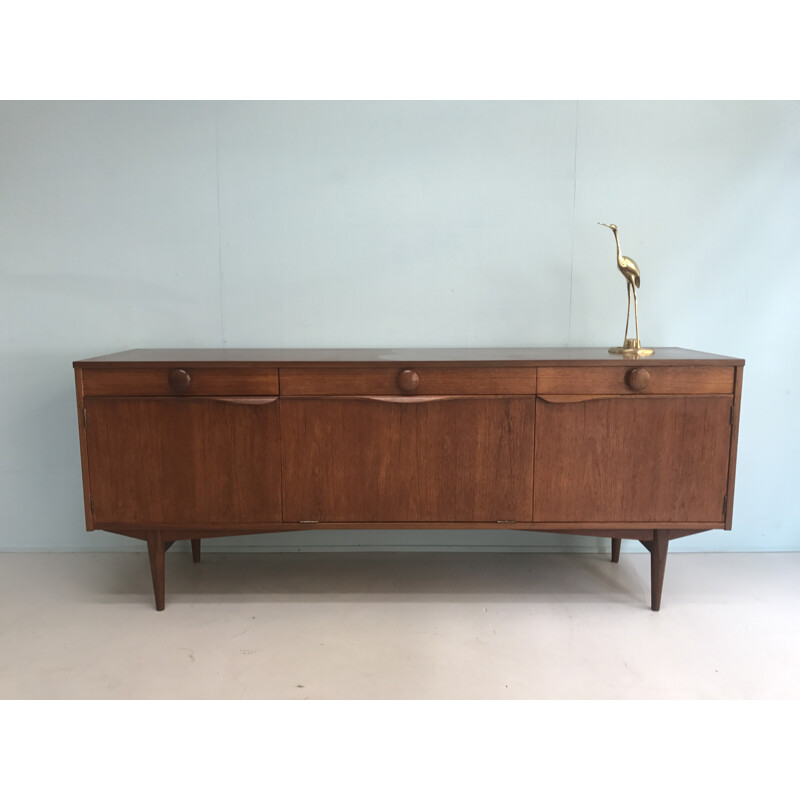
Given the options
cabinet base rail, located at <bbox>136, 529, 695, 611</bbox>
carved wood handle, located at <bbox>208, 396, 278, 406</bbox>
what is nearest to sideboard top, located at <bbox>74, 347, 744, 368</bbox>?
carved wood handle, located at <bbox>208, 396, 278, 406</bbox>

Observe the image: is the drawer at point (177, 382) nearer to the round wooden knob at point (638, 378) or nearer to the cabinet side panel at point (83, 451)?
the cabinet side panel at point (83, 451)

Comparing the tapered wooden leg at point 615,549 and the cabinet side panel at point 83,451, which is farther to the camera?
the tapered wooden leg at point 615,549

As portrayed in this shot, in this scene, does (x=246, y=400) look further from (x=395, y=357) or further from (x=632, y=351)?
(x=632, y=351)

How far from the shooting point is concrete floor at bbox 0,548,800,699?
1.99 m

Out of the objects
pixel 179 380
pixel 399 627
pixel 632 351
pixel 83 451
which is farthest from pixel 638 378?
pixel 83 451

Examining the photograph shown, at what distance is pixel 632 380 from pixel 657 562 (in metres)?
Answer: 0.72

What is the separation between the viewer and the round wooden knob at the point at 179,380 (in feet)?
7.54

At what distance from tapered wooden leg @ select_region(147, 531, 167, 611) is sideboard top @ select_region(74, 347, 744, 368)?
0.67 meters

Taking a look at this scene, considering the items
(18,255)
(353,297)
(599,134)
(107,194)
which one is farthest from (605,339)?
(18,255)

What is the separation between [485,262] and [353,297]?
0.61 meters

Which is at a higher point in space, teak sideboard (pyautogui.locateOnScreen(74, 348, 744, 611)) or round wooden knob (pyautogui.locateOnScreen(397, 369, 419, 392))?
round wooden knob (pyautogui.locateOnScreen(397, 369, 419, 392))

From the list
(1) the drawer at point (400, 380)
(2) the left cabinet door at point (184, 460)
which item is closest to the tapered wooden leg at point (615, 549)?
(1) the drawer at point (400, 380)

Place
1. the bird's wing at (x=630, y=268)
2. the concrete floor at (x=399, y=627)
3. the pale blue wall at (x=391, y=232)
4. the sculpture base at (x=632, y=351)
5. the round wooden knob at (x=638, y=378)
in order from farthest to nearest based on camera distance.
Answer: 1. the pale blue wall at (x=391, y=232)
2. the bird's wing at (x=630, y=268)
3. the sculpture base at (x=632, y=351)
4. the round wooden knob at (x=638, y=378)
5. the concrete floor at (x=399, y=627)

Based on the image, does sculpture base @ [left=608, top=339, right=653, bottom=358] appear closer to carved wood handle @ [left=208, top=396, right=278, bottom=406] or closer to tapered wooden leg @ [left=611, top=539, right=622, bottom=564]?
Answer: tapered wooden leg @ [left=611, top=539, right=622, bottom=564]
